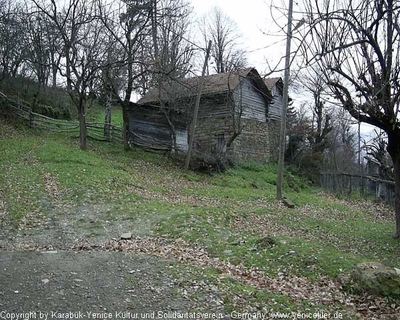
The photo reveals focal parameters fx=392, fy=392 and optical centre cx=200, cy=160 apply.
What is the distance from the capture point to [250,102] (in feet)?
101

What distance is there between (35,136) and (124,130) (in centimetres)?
567

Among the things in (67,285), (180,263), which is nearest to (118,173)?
(180,263)

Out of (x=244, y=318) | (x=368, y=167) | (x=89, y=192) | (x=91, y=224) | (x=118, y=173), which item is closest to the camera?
(x=244, y=318)

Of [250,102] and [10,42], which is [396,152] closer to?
[250,102]

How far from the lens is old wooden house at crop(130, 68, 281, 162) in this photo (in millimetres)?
25312

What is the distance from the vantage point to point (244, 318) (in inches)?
199

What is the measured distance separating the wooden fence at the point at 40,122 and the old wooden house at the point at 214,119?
1.48 meters

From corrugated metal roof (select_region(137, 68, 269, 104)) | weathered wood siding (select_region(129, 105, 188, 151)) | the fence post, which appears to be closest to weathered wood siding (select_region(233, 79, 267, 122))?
corrugated metal roof (select_region(137, 68, 269, 104))

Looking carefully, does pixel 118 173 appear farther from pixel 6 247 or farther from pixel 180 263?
pixel 180 263

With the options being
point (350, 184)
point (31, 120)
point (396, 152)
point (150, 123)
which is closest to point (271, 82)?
point (150, 123)

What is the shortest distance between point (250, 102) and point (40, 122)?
15599mm

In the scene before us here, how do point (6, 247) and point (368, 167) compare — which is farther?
point (368, 167)

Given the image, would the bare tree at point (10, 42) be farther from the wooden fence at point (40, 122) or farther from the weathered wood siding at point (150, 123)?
the weathered wood siding at point (150, 123)

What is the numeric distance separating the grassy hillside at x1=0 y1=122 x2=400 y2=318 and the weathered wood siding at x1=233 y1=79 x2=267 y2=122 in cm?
809
